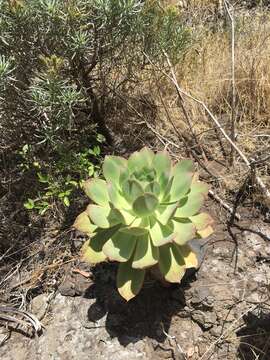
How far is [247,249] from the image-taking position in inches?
102

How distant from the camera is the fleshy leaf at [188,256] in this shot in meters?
2.17

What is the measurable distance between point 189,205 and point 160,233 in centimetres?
18

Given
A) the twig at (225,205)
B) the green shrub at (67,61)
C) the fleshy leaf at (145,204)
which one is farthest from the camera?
the twig at (225,205)

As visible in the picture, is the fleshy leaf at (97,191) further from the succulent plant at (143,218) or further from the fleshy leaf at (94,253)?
the fleshy leaf at (94,253)

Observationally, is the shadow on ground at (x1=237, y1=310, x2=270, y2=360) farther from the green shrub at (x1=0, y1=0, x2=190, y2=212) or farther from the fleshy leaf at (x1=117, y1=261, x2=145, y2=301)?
the green shrub at (x1=0, y1=0, x2=190, y2=212)

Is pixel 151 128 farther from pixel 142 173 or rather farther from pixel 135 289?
pixel 135 289

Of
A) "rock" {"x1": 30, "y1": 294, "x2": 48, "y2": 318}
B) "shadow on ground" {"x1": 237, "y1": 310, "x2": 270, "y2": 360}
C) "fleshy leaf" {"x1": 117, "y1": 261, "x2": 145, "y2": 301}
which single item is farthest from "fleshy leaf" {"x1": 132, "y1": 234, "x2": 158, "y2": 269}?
"rock" {"x1": 30, "y1": 294, "x2": 48, "y2": 318}

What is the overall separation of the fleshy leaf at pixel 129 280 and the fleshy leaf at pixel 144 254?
102 millimetres

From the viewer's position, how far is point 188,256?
7.18ft

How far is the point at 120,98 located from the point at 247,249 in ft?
4.08

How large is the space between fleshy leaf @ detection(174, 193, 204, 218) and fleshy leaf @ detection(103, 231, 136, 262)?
0.22 meters

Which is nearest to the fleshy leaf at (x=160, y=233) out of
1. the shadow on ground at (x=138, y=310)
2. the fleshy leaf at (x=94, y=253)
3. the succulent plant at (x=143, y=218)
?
the succulent plant at (x=143, y=218)

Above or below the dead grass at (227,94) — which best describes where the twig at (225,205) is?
below

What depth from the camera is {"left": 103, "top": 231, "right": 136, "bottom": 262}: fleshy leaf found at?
6.88 ft
